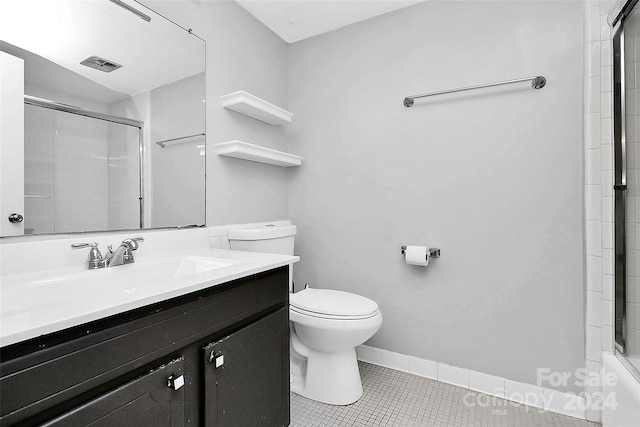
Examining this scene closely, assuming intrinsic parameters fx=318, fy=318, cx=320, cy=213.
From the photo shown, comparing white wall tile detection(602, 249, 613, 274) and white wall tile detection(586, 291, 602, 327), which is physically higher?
white wall tile detection(602, 249, 613, 274)

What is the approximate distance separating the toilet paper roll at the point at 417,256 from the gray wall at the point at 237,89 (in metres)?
0.94

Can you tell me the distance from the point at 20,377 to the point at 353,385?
4.70ft

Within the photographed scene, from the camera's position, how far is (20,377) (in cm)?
59

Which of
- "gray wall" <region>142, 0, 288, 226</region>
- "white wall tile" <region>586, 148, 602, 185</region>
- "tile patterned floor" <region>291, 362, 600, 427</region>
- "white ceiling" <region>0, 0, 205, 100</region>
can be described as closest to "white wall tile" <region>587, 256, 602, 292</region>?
"white wall tile" <region>586, 148, 602, 185</region>

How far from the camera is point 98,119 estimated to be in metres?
1.27

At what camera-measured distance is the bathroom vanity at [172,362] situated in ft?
2.06

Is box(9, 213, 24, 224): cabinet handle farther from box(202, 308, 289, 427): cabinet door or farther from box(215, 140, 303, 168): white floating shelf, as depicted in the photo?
box(215, 140, 303, 168): white floating shelf

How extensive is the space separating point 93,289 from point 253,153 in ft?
3.54

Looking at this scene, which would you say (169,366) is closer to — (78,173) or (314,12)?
(78,173)

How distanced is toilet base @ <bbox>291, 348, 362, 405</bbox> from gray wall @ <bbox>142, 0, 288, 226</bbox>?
922 mm

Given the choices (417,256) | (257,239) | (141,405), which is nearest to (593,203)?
(417,256)

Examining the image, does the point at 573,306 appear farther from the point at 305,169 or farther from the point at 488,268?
the point at 305,169

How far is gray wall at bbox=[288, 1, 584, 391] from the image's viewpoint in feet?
5.18

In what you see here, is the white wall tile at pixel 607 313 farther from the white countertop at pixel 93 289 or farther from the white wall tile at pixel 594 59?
the white countertop at pixel 93 289
